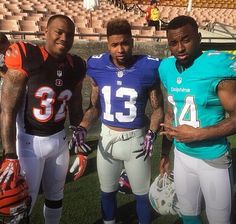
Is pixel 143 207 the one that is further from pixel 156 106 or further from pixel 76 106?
pixel 76 106

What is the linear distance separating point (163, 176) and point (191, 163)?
1.98 feet

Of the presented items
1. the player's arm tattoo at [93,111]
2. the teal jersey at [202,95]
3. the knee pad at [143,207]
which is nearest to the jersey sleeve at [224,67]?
the teal jersey at [202,95]

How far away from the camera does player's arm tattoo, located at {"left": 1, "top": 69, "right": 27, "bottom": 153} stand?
Answer: 268 centimetres

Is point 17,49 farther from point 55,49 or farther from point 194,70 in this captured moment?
point 194,70

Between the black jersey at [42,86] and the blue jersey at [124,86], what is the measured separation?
24cm

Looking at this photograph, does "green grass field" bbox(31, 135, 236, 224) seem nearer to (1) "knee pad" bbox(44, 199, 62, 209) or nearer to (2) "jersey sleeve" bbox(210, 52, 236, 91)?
(1) "knee pad" bbox(44, 199, 62, 209)

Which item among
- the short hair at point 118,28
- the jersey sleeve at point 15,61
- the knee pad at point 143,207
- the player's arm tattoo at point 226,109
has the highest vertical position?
the short hair at point 118,28

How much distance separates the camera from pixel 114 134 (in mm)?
3123

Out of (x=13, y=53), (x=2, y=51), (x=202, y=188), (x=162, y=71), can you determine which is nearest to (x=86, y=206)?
(x=202, y=188)

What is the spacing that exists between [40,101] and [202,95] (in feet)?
4.13

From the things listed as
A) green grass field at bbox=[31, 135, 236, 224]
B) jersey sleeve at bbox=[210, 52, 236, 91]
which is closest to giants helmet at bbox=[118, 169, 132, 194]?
green grass field at bbox=[31, 135, 236, 224]

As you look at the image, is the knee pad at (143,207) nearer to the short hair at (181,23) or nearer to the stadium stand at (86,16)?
the short hair at (181,23)

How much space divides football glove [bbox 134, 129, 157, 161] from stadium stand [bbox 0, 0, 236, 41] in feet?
12.3

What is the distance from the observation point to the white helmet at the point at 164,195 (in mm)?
3330
